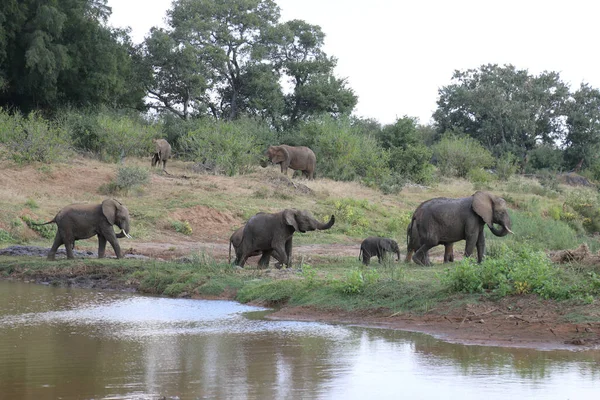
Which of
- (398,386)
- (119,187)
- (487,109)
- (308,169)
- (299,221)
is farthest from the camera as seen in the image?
(487,109)

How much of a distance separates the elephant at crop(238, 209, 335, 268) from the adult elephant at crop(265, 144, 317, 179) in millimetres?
22482

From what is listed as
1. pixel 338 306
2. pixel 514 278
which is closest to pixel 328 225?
pixel 338 306

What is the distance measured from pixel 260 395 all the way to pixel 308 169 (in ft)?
105

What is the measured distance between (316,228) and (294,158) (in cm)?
2301

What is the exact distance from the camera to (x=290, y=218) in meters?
16.2

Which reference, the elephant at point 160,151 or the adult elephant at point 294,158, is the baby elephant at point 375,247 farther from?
the adult elephant at point 294,158

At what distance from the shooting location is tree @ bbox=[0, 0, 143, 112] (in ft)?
132

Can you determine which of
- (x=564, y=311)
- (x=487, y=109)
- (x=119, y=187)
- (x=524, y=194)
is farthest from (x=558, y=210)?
(x=487, y=109)

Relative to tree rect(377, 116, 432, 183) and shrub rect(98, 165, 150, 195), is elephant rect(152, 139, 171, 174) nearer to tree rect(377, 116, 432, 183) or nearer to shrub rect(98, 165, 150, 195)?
shrub rect(98, 165, 150, 195)

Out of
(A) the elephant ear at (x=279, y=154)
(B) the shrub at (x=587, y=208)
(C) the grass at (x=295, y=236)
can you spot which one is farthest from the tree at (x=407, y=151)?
(B) the shrub at (x=587, y=208)

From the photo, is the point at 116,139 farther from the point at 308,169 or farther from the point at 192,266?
the point at 192,266

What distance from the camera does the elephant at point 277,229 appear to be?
16406 millimetres

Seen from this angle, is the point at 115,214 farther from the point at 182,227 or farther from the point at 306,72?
the point at 306,72

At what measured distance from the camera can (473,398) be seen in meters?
7.69
